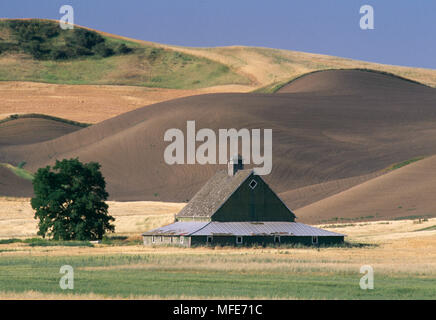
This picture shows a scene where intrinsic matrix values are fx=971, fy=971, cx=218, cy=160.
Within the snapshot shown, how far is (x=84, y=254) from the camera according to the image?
5959cm

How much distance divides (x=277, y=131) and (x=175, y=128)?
1785 centimetres

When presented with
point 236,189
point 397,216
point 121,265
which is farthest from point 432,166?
point 121,265

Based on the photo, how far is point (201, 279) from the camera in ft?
132

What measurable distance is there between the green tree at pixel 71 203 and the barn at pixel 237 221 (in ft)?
18.1

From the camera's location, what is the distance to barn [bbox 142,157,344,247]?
7488cm

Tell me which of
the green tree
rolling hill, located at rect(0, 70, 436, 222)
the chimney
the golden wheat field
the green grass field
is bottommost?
the green grass field

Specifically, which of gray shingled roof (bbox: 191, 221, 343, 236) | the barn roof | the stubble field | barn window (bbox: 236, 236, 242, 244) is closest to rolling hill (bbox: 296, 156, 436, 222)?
gray shingled roof (bbox: 191, 221, 343, 236)

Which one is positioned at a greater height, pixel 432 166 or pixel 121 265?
pixel 432 166

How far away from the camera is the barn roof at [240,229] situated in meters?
74.6

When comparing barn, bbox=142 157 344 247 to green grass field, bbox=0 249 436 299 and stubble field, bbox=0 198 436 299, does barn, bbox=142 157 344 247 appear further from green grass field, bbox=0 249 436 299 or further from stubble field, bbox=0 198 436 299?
green grass field, bbox=0 249 436 299

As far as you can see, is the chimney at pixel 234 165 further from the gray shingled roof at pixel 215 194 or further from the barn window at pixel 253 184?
the barn window at pixel 253 184

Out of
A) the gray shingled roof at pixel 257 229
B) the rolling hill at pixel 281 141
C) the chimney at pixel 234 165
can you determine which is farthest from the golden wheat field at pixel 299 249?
the rolling hill at pixel 281 141
